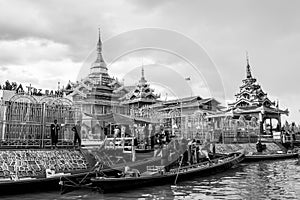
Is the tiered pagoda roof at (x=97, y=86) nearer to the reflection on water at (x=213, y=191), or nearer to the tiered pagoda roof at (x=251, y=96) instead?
the tiered pagoda roof at (x=251, y=96)

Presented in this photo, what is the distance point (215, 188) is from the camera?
38.9 feet

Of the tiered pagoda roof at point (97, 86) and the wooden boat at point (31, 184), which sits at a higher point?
the tiered pagoda roof at point (97, 86)

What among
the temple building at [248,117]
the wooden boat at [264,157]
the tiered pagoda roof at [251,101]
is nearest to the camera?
the wooden boat at [264,157]

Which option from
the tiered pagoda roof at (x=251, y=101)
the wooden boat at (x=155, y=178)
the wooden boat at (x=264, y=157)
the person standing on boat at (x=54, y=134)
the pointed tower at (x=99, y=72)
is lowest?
the wooden boat at (x=264, y=157)

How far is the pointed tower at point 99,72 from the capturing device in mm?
42656

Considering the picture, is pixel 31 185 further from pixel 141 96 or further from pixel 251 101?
pixel 251 101

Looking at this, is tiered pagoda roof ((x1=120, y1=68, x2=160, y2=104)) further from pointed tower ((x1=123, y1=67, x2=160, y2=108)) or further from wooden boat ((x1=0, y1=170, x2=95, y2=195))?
wooden boat ((x1=0, y1=170, x2=95, y2=195))

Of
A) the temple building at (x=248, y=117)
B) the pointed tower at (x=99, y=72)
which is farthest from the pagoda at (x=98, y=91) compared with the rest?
the temple building at (x=248, y=117)

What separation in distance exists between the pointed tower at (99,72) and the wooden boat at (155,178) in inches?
1134

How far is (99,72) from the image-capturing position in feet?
147

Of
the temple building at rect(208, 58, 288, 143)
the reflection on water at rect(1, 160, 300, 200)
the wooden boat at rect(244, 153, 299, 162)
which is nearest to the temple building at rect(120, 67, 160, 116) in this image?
the temple building at rect(208, 58, 288, 143)

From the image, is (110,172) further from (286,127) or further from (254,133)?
(286,127)

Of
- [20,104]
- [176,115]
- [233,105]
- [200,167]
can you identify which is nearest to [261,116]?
[233,105]

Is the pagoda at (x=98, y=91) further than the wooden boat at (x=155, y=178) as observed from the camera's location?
Yes
